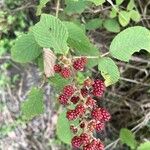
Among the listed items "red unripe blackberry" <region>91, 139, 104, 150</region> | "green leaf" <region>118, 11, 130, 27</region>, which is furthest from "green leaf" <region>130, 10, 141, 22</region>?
"red unripe blackberry" <region>91, 139, 104, 150</region>

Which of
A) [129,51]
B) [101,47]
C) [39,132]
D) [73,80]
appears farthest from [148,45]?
→ [39,132]

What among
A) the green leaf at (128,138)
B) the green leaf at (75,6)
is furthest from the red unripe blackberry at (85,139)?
the green leaf at (128,138)

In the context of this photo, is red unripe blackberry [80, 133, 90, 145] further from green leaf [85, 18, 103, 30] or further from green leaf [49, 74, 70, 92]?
green leaf [85, 18, 103, 30]

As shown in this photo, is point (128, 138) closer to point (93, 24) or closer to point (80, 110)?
point (93, 24)

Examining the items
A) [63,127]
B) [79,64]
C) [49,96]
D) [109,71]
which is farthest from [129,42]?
[49,96]

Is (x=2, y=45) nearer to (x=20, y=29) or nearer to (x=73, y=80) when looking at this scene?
(x=20, y=29)
